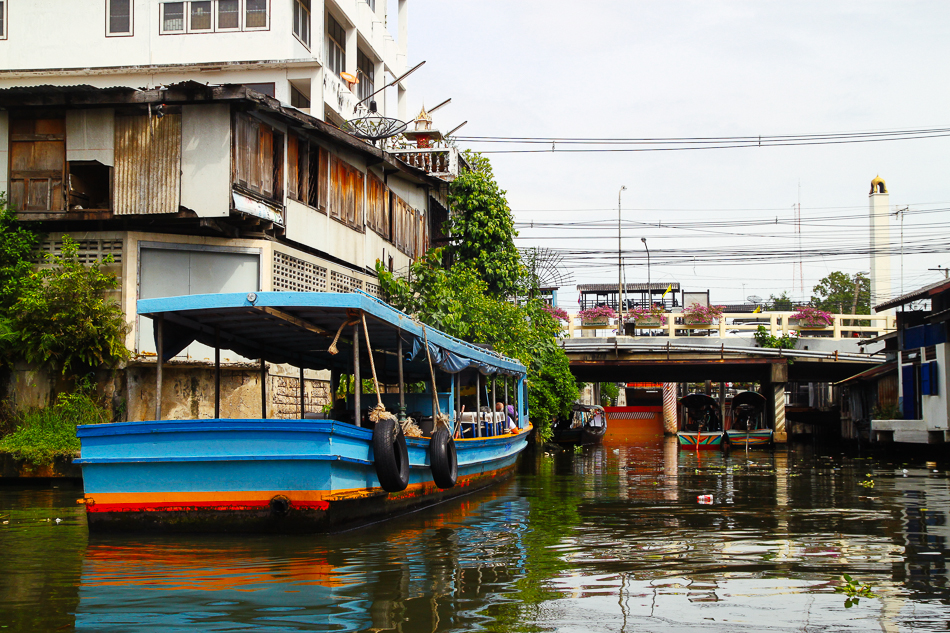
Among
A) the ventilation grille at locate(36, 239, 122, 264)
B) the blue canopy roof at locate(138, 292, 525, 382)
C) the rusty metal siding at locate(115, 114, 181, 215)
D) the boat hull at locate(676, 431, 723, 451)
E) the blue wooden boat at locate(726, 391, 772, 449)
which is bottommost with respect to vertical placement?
the boat hull at locate(676, 431, 723, 451)

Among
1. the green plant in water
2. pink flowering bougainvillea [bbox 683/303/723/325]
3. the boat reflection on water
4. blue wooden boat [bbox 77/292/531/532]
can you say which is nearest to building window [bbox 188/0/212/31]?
blue wooden boat [bbox 77/292/531/532]

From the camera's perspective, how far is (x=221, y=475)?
8.12 m

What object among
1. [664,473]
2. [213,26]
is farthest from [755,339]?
[213,26]

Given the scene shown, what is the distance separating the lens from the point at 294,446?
793 centimetres

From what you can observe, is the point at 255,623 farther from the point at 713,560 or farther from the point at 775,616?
the point at 713,560

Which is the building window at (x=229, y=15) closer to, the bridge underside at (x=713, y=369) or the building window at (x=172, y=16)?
the building window at (x=172, y=16)

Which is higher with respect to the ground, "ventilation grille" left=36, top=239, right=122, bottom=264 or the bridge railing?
"ventilation grille" left=36, top=239, right=122, bottom=264

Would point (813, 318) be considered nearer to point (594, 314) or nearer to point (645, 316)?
point (645, 316)

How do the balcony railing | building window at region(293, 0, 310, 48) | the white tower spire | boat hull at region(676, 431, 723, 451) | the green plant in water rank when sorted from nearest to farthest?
the green plant in water, building window at region(293, 0, 310, 48), the balcony railing, boat hull at region(676, 431, 723, 451), the white tower spire

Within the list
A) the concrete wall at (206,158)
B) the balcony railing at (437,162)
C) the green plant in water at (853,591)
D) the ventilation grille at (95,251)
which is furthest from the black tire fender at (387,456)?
the balcony railing at (437,162)

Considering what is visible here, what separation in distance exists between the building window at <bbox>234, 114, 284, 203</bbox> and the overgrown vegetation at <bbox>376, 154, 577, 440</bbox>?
162 inches

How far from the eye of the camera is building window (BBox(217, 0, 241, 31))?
21547 millimetres

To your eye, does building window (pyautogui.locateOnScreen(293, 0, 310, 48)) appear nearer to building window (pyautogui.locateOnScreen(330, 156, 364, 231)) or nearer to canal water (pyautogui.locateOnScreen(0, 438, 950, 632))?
building window (pyautogui.locateOnScreen(330, 156, 364, 231))

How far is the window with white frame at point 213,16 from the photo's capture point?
21547mm
